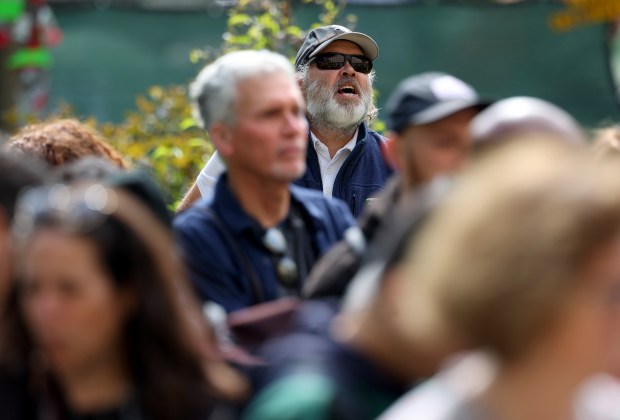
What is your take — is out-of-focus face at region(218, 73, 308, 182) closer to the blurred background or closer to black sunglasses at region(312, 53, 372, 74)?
black sunglasses at region(312, 53, 372, 74)

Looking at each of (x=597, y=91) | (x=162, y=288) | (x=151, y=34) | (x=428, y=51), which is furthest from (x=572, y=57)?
(x=162, y=288)

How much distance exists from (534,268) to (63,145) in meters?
3.48

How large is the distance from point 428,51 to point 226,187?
205 inches

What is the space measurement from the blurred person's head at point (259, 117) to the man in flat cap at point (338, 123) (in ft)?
4.63

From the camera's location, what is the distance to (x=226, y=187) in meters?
4.51

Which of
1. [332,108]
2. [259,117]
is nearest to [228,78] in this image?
[259,117]

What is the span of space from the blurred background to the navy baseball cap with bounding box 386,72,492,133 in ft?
14.7

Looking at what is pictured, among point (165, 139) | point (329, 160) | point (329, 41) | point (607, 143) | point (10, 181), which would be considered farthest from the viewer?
point (165, 139)

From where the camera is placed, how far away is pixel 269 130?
4492 mm

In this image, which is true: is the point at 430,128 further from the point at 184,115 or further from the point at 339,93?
the point at 184,115

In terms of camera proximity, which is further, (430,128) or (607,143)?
(607,143)

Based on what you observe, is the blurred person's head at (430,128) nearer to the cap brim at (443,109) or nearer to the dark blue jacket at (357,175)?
the cap brim at (443,109)

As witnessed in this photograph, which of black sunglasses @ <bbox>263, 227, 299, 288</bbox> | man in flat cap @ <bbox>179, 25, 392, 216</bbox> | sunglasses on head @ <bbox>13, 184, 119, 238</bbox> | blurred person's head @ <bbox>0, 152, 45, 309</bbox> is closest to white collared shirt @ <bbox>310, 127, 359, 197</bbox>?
man in flat cap @ <bbox>179, 25, 392, 216</bbox>

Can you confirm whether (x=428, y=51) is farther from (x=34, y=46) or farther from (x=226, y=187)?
(x=226, y=187)
